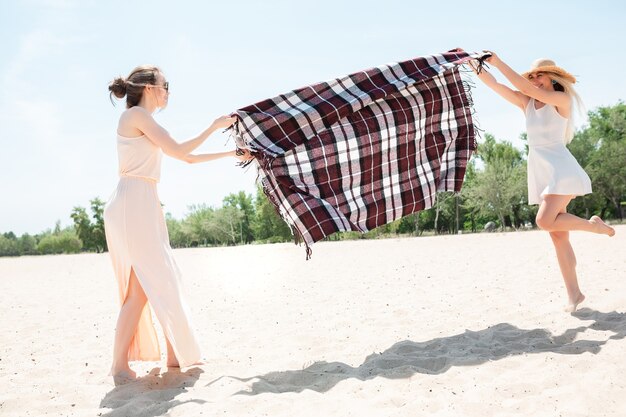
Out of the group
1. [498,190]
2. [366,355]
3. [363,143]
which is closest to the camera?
[366,355]

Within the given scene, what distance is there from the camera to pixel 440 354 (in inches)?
167

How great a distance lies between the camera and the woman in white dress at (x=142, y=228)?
403cm

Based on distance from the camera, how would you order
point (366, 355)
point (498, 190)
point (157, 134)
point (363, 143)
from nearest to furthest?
point (157, 134) < point (366, 355) < point (363, 143) < point (498, 190)

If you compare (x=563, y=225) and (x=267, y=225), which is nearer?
(x=563, y=225)

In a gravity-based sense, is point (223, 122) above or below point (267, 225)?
below

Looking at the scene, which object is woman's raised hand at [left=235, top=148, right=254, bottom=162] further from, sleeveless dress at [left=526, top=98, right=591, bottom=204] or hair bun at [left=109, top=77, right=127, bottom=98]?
sleeveless dress at [left=526, top=98, right=591, bottom=204]

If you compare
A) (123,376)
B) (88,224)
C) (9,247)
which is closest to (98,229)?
(88,224)

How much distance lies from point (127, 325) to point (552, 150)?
424cm

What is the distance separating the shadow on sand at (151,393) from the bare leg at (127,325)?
6.3 inches

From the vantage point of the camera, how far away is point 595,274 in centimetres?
734

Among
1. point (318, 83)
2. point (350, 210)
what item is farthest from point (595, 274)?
point (318, 83)

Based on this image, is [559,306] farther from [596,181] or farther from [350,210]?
[596,181]

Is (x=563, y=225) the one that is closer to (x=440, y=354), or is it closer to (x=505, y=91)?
(x=505, y=91)

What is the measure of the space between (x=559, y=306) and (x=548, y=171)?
1488 mm
